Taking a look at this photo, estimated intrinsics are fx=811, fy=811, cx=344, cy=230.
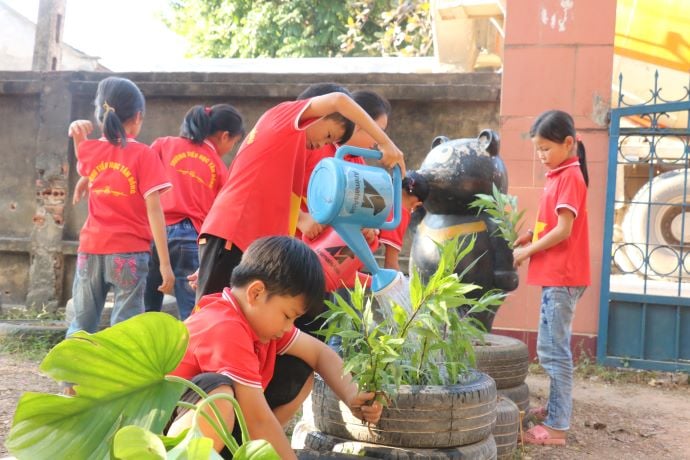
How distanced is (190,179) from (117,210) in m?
0.61

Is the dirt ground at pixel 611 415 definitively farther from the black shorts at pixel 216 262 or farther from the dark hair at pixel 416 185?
the dark hair at pixel 416 185

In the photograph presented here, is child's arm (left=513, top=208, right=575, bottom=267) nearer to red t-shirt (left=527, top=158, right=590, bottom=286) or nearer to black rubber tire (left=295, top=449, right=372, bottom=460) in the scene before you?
red t-shirt (left=527, top=158, right=590, bottom=286)

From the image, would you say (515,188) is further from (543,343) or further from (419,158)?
(543,343)

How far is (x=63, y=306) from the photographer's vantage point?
726 centimetres

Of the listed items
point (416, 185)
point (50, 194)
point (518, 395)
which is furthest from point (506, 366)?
point (50, 194)

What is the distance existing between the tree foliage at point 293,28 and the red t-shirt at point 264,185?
11.6 m

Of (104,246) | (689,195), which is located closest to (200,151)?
(104,246)

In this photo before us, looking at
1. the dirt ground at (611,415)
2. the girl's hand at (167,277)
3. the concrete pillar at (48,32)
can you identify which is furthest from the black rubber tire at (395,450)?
the concrete pillar at (48,32)

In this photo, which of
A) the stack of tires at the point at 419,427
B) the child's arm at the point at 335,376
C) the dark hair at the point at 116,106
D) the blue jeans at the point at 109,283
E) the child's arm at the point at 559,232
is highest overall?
the dark hair at the point at 116,106

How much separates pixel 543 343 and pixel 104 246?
2.20 m

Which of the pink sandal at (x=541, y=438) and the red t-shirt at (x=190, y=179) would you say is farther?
the red t-shirt at (x=190, y=179)

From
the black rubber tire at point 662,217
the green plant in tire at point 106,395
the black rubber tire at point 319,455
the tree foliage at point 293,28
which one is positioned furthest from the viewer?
the tree foliage at point 293,28

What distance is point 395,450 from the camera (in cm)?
249

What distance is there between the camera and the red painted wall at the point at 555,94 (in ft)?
18.8
